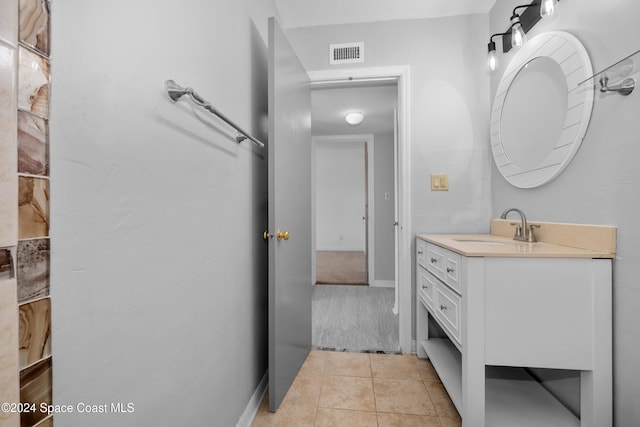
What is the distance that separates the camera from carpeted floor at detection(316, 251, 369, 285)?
4.10 metres

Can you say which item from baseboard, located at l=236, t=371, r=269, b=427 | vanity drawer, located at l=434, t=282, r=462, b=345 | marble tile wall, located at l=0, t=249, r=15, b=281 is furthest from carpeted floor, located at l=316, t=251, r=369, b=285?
marble tile wall, located at l=0, t=249, r=15, b=281

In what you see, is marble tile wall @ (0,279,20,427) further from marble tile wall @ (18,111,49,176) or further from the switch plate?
the switch plate

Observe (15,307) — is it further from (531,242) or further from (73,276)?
(531,242)

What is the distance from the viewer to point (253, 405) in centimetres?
141

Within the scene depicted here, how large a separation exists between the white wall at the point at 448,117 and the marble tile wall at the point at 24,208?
6.26ft

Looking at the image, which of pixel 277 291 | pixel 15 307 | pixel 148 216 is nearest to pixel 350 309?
pixel 277 291

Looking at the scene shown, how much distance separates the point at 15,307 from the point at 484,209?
2.23m

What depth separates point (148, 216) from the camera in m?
0.71

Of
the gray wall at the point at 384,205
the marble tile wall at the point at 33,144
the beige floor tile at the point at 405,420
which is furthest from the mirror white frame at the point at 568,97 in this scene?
the gray wall at the point at 384,205

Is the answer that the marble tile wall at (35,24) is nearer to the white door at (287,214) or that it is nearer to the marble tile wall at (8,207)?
the marble tile wall at (8,207)

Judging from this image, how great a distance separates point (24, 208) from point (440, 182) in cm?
205

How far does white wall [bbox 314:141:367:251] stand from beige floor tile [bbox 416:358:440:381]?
4.82 m

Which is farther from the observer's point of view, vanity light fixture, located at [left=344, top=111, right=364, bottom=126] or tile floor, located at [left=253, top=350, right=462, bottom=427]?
vanity light fixture, located at [left=344, top=111, right=364, bottom=126]

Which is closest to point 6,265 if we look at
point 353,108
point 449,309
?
point 449,309
